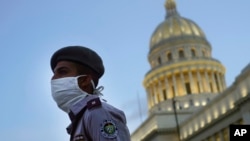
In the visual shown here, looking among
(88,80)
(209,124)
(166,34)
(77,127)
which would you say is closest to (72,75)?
(88,80)

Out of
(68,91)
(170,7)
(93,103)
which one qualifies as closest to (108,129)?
(93,103)

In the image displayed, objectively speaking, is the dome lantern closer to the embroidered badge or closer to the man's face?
the man's face

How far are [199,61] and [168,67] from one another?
601 cm

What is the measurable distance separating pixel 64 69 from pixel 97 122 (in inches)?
21.4

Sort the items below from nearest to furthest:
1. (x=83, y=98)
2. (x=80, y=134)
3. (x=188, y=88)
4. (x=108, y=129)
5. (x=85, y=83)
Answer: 1. (x=108, y=129)
2. (x=80, y=134)
3. (x=83, y=98)
4. (x=85, y=83)
5. (x=188, y=88)

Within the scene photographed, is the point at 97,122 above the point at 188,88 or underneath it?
underneath

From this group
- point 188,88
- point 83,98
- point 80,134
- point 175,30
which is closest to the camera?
point 80,134

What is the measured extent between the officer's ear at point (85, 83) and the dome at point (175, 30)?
84.6 meters

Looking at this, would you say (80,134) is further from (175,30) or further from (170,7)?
(170,7)

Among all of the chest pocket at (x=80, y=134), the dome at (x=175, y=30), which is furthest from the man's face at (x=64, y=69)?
the dome at (x=175, y=30)

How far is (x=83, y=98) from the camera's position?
8.79 ft

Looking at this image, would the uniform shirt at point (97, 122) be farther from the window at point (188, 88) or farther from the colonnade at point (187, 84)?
the window at point (188, 88)

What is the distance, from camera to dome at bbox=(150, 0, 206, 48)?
8744cm

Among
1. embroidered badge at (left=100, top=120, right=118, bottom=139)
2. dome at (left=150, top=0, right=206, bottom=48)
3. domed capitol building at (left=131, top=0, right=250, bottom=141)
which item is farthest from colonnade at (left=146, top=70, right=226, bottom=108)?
embroidered badge at (left=100, top=120, right=118, bottom=139)
